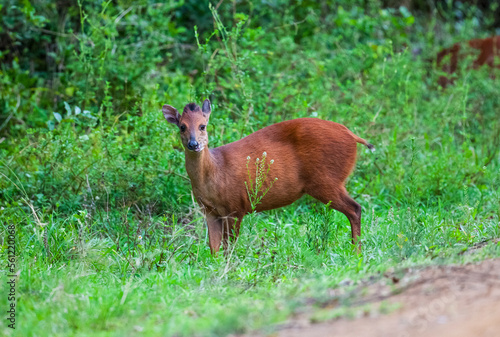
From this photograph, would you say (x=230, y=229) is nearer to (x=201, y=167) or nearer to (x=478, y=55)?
(x=201, y=167)

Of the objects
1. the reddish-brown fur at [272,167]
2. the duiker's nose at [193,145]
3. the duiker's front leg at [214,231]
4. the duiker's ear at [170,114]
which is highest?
the duiker's ear at [170,114]

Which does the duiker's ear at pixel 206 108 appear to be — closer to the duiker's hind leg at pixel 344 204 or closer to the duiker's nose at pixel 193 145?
the duiker's nose at pixel 193 145

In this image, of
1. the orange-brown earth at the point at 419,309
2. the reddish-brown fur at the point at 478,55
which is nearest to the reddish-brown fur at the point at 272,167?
the orange-brown earth at the point at 419,309

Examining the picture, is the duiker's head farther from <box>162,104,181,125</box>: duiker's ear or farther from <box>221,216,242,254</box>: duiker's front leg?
<box>221,216,242,254</box>: duiker's front leg

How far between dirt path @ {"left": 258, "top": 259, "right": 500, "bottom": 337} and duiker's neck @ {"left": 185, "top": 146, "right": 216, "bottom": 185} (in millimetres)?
2032

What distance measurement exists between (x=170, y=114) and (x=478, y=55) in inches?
216

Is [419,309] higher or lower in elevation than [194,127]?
lower

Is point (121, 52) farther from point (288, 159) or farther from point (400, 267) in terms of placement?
point (400, 267)

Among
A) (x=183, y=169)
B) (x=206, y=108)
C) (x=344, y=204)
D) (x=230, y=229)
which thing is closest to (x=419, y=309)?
(x=344, y=204)

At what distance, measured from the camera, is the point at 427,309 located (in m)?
3.08

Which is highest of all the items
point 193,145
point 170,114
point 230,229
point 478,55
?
point 170,114

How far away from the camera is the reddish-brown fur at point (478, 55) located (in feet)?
30.2

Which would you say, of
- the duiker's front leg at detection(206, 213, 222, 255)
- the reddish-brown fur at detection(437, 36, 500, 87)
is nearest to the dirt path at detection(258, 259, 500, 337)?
the duiker's front leg at detection(206, 213, 222, 255)

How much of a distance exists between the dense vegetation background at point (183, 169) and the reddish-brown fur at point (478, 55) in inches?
10.0
